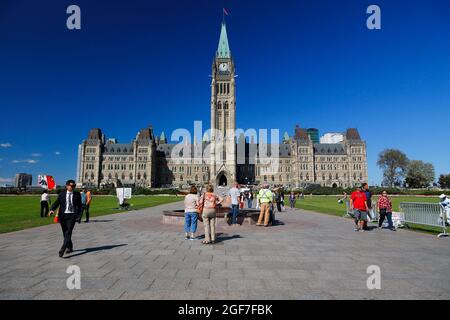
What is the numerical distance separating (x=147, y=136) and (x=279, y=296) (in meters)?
122

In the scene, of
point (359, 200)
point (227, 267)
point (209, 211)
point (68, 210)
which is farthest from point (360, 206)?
point (68, 210)

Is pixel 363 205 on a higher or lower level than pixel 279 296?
higher

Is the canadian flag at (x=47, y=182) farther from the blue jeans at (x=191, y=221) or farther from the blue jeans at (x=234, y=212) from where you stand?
the blue jeans at (x=191, y=221)

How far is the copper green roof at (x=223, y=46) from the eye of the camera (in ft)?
363

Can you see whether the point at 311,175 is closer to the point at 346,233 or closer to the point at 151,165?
the point at 151,165

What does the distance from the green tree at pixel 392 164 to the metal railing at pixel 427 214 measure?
327 ft


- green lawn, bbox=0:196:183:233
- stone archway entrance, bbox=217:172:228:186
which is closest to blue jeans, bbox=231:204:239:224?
green lawn, bbox=0:196:183:233

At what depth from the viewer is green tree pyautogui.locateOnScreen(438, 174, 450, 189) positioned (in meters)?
104

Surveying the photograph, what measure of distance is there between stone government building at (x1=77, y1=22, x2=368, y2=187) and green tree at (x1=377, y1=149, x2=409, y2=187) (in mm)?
9185

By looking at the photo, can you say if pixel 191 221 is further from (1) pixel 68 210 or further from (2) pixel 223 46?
(2) pixel 223 46

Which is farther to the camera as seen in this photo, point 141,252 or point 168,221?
point 168,221

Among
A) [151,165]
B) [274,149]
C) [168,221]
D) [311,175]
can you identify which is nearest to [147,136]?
[151,165]

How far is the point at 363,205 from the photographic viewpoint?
14820mm

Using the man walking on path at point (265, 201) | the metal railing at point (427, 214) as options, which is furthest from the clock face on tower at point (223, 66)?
the metal railing at point (427, 214)
